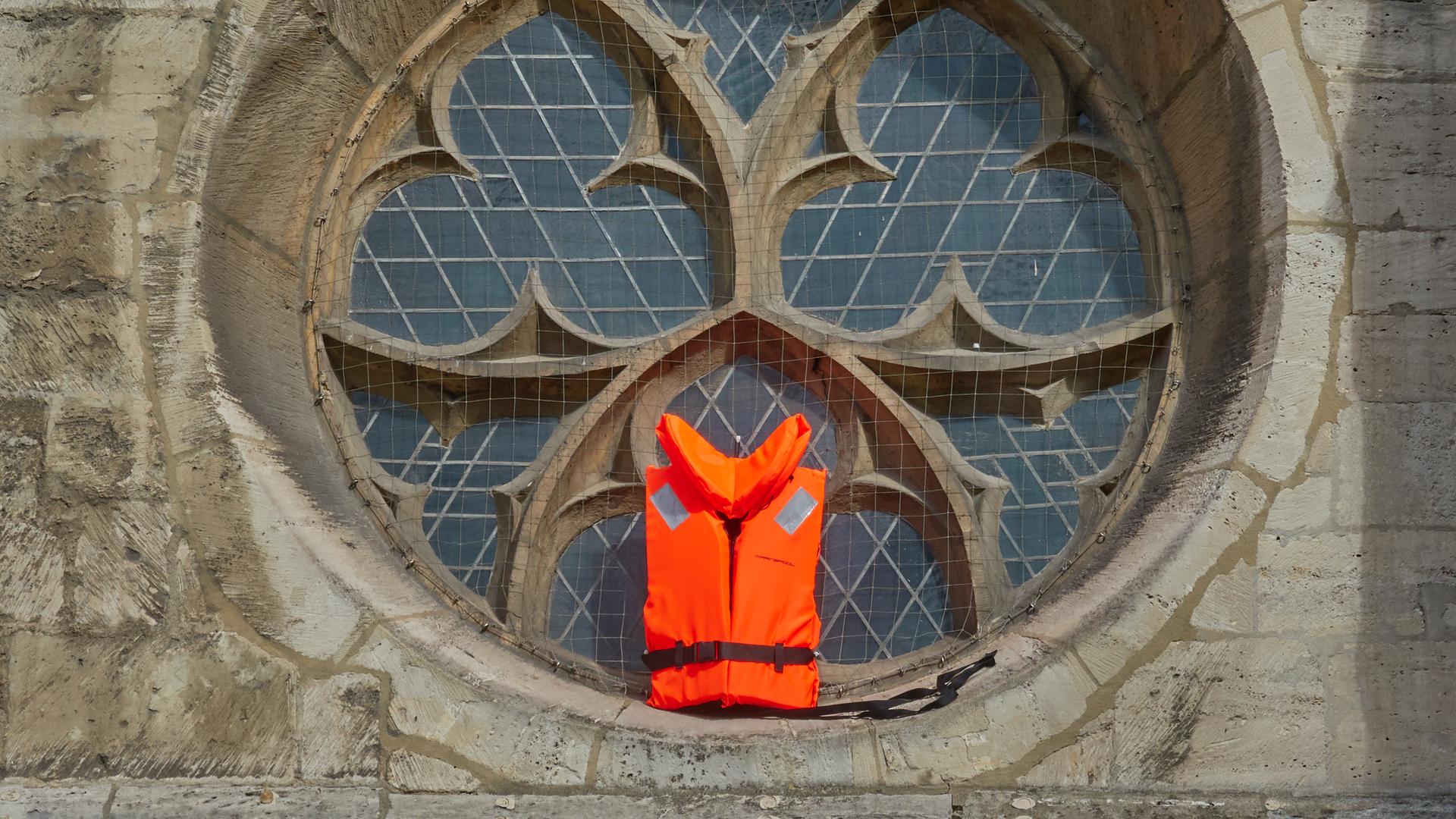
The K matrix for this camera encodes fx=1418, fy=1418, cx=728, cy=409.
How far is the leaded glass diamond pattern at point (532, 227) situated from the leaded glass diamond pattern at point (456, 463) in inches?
10.4

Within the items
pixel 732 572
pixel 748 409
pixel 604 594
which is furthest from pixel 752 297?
pixel 604 594

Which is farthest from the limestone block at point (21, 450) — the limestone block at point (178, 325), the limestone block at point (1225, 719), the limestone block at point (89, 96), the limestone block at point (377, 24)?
the limestone block at point (1225, 719)

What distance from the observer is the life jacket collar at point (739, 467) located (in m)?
3.74

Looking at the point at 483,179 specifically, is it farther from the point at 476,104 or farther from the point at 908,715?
the point at 908,715

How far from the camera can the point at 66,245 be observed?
3.69 m

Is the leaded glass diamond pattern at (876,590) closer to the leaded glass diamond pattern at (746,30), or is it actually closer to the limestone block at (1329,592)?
the limestone block at (1329,592)

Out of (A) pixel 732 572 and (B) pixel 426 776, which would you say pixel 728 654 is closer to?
(A) pixel 732 572

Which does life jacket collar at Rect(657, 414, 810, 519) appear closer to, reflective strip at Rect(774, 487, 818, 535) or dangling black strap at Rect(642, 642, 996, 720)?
reflective strip at Rect(774, 487, 818, 535)

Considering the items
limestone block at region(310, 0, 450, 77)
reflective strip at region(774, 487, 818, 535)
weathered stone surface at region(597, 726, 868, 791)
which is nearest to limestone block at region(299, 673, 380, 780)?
weathered stone surface at region(597, 726, 868, 791)

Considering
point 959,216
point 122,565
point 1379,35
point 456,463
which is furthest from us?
point 959,216

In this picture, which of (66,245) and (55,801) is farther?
(66,245)

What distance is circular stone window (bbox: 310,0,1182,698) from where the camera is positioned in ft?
13.1

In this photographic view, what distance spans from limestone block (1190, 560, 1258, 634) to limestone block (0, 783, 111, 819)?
264 centimetres

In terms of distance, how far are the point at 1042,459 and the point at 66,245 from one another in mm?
2702
